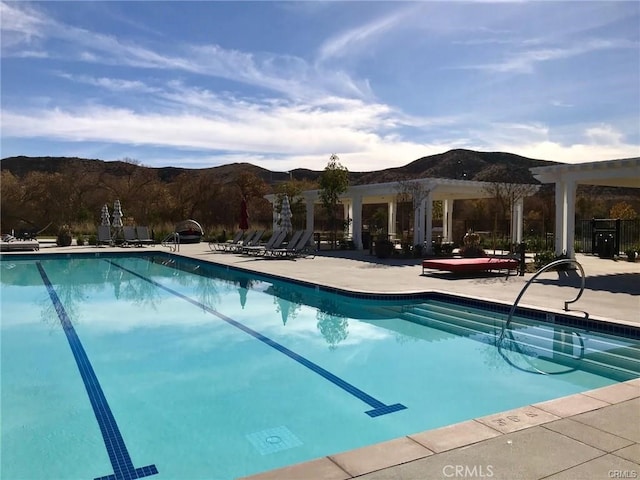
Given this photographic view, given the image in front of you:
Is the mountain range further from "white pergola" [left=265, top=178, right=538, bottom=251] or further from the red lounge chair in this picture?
A: the red lounge chair

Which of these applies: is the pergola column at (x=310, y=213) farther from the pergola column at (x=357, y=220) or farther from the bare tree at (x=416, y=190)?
the bare tree at (x=416, y=190)

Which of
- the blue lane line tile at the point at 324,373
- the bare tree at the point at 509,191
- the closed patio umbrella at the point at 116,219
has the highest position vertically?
the bare tree at the point at 509,191

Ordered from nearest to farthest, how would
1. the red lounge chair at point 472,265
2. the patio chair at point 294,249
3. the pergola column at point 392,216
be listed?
the red lounge chair at point 472,265 → the patio chair at point 294,249 → the pergola column at point 392,216

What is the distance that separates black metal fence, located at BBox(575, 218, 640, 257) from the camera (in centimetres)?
1695

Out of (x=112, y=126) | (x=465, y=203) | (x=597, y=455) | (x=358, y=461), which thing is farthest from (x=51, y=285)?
(x=465, y=203)

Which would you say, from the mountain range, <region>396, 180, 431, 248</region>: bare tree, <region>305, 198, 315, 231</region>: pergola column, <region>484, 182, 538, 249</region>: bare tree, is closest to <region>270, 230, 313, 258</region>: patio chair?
<region>396, 180, 431, 248</region>: bare tree

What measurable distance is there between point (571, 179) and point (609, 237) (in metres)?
4.62

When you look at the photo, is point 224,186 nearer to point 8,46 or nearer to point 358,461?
point 8,46

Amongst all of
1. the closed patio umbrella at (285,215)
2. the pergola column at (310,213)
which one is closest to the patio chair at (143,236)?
the pergola column at (310,213)

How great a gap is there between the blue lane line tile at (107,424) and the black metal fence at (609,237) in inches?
645

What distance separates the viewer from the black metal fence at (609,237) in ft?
55.6

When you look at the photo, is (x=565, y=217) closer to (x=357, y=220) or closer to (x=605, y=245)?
(x=605, y=245)

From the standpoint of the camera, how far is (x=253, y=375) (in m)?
5.49

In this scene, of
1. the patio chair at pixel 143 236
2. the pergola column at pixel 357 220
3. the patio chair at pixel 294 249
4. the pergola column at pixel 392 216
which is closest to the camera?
the patio chair at pixel 294 249
